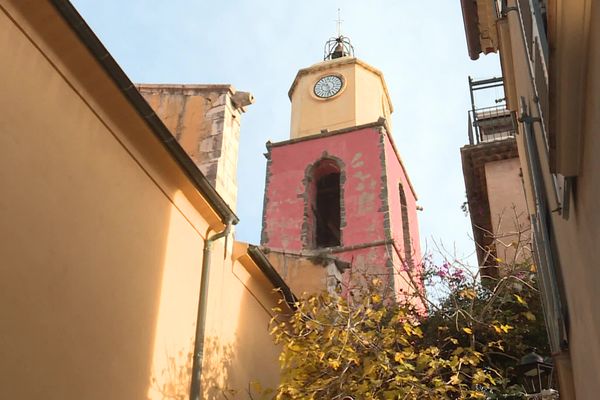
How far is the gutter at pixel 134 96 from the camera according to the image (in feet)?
18.5

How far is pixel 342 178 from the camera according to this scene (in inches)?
840

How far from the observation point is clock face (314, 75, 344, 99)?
78.5ft

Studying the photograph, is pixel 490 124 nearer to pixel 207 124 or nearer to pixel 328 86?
pixel 207 124

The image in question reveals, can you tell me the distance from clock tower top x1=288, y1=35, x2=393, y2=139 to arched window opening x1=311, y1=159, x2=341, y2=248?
1526 mm

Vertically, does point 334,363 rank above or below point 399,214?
below

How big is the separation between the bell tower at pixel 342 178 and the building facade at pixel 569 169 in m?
11.9

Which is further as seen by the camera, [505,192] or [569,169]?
[505,192]

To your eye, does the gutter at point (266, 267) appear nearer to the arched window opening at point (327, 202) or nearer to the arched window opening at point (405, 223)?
the arched window opening at point (405, 223)

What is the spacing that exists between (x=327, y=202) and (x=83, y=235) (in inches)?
711

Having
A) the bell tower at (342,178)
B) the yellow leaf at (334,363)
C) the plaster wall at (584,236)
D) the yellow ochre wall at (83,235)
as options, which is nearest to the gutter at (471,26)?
the plaster wall at (584,236)

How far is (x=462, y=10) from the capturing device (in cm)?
991

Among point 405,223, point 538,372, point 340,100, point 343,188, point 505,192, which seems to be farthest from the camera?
point 340,100

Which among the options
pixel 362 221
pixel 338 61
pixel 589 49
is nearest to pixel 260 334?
pixel 589 49

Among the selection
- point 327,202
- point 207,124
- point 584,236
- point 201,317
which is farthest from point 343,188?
point 584,236
